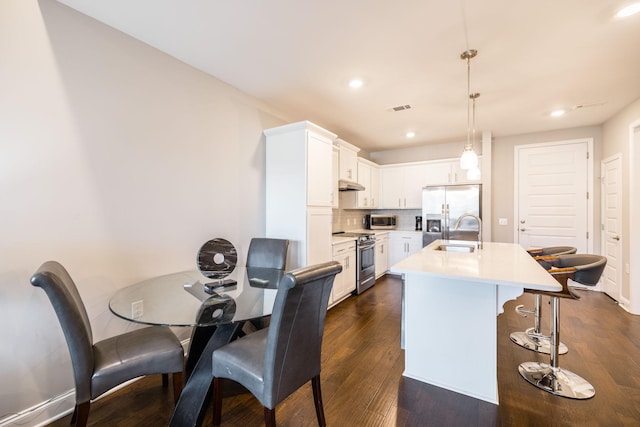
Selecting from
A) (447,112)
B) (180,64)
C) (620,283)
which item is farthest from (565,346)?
(180,64)

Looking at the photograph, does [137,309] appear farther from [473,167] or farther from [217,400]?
[473,167]

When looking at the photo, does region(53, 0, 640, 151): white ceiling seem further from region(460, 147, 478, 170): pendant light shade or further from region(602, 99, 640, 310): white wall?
region(460, 147, 478, 170): pendant light shade

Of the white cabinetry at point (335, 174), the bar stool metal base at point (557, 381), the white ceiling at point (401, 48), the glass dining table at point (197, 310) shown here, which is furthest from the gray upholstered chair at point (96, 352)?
the white cabinetry at point (335, 174)

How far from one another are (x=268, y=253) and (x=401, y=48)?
7.27 ft

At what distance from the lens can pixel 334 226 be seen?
4.76 meters

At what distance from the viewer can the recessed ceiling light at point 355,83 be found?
2.78m

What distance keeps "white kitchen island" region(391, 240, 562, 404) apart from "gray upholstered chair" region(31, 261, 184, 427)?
1.53 m

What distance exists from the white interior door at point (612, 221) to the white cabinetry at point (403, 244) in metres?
2.59

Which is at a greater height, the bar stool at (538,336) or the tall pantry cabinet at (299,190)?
the tall pantry cabinet at (299,190)

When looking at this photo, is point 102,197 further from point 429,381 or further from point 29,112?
point 429,381

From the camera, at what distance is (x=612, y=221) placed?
3799mm

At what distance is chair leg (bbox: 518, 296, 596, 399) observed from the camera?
6.17 ft

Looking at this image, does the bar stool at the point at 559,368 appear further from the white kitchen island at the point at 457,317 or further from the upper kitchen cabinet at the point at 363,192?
the upper kitchen cabinet at the point at 363,192

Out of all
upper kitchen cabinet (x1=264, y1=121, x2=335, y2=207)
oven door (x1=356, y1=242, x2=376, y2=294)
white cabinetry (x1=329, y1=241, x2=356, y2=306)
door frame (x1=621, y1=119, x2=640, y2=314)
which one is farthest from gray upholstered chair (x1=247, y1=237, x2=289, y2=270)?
door frame (x1=621, y1=119, x2=640, y2=314)
